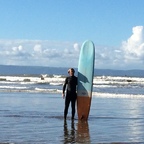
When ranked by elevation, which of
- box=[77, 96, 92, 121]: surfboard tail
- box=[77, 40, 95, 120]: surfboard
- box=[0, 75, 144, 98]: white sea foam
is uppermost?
box=[77, 40, 95, 120]: surfboard

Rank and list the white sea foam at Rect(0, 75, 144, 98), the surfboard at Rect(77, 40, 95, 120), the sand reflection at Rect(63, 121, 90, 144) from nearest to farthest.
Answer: the sand reflection at Rect(63, 121, 90, 144) < the surfboard at Rect(77, 40, 95, 120) < the white sea foam at Rect(0, 75, 144, 98)

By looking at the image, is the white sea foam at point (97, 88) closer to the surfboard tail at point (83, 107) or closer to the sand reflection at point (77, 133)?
the surfboard tail at point (83, 107)

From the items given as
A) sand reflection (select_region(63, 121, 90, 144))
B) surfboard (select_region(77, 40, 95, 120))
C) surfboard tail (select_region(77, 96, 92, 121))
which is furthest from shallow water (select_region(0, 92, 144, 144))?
surfboard (select_region(77, 40, 95, 120))

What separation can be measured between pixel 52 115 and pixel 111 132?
457cm

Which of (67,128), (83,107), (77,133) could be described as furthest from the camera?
(83,107)

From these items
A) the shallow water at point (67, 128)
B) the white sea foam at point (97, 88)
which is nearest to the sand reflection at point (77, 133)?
the shallow water at point (67, 128)

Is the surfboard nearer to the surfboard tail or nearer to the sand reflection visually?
the surfboard tail

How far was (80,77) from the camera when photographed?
48.1 feet

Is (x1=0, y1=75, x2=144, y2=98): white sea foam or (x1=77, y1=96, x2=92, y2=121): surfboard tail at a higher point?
(x1=77, y1=96, x2=92, y2=121): surfboard tail

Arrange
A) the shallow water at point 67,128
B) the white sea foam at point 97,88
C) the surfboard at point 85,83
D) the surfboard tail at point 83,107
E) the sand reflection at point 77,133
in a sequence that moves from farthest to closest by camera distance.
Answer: the white sea foam at point 97,88 → the surfboard at point 85,83 → the surfboard tail at point 83,107 → the shallow water at point 67,128 → the sand reflection at point 77,133

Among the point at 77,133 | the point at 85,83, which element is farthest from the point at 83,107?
the point at 77,133

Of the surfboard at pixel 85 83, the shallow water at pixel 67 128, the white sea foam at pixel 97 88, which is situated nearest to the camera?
the shallow water at pixel 67 128

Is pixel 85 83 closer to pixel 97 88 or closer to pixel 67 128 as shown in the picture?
pixel 67 128

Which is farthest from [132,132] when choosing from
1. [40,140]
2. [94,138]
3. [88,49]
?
[88,49]
